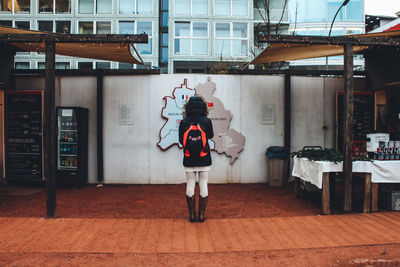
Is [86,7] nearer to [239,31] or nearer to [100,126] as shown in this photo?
[239,31]

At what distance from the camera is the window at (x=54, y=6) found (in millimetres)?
22969

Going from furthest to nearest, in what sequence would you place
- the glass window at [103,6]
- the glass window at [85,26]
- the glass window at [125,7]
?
the glass window at [85,26]
the glass window at [103,6]
the glass window at [125,7]

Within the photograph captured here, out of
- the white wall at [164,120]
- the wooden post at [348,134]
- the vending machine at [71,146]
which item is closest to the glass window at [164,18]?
the white wall at [164,120]

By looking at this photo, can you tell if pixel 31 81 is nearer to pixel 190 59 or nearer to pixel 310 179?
pixel 310 179

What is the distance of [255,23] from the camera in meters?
23.7

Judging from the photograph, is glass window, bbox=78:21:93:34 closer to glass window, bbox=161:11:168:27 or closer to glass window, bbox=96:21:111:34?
glass window, bbox=96:21:111:34

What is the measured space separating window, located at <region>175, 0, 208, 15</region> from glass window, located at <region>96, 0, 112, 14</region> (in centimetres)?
514

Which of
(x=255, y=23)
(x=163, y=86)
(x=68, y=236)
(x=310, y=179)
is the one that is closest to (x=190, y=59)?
(x=255, y=23)

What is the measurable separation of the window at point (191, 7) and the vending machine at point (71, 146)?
55.7 ft

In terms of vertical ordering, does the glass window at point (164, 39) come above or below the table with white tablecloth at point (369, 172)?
above

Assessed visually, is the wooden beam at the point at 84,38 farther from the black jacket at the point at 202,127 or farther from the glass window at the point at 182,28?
the glass window at the point at 182,28

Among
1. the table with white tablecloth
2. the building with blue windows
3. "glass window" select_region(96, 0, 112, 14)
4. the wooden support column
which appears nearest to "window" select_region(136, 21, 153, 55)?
"glass window" select_region(96, 0, 112, 14)

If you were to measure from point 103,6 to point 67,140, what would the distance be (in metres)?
18.6

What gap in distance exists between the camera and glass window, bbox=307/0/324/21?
77.1 feet
